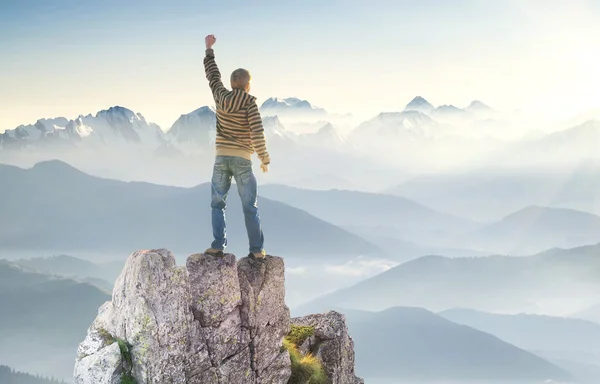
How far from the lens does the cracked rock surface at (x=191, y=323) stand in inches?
766

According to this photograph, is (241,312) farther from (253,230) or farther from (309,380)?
(309,380)

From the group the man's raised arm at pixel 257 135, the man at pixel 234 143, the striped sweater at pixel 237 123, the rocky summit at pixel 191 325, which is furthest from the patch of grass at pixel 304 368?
the striped sweater at pixel 237 123

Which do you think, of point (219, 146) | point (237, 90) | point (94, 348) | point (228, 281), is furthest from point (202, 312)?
point (237, 90)

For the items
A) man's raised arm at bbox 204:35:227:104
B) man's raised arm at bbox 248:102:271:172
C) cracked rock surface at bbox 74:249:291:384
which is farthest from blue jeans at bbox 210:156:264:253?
man's raised arm at bbox 204:35:227:104

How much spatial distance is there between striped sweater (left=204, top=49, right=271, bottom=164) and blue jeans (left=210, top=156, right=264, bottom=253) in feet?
0.85

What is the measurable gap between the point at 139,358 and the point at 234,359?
10.5 ft

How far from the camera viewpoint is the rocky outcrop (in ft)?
87.1

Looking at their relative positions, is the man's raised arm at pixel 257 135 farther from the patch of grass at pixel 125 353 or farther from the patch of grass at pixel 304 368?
the patch of grass at pixel 304 368

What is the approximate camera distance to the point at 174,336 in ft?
65.2

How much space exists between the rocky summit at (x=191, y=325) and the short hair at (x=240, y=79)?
491cm

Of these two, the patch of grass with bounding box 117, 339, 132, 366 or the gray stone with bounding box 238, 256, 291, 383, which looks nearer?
the patch of grass with bounding box 117, 339, 132, 366

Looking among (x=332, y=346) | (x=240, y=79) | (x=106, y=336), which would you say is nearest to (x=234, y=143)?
(x=240, y=79)

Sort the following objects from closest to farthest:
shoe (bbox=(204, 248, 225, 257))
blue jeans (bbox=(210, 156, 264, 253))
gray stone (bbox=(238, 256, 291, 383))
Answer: shoe (bbox=(204, 248, 225, 257)), blue jeans (bbox=(210, 156, 264, 253)), gray stone (bbox=(238, 256, 291, 383))

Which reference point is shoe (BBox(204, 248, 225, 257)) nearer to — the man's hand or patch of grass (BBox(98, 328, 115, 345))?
patch of grass (BBox(98, 328, 115, 345))
